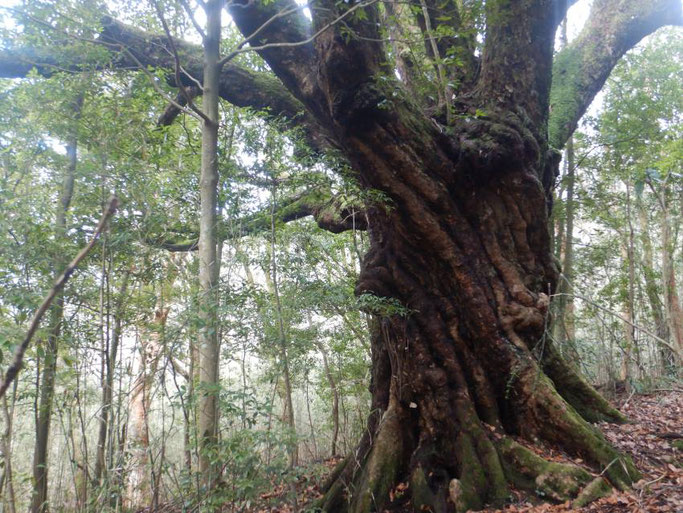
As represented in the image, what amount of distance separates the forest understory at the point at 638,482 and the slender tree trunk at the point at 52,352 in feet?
3.88

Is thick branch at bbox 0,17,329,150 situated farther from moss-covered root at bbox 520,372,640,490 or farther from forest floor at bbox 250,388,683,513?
forest floor at bbox 250,388,683,513

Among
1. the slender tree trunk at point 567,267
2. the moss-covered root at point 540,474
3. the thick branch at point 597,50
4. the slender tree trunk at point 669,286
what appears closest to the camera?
the moss-covered root at point 540,474

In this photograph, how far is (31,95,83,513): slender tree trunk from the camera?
3773 mm

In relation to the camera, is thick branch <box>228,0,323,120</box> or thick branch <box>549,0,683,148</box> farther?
thick branch <box>549,0,683,148</box>

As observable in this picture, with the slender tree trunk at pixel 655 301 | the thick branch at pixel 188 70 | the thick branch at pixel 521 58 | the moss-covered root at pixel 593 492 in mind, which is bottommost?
the moss-covered root at pixel 593 492

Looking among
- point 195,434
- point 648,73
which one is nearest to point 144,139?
point 195,434

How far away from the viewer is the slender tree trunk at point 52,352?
3773 mm

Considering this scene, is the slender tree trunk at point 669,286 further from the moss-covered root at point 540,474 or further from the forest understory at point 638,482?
the moss-covered root at point 540,474

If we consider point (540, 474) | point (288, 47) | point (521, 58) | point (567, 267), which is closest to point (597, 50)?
point (521, 58)

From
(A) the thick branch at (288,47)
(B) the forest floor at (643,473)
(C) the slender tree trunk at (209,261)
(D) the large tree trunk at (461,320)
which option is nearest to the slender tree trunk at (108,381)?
(C) the slender tree trunk at (209,261)

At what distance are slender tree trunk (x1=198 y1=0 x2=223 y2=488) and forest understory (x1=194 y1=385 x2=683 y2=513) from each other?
0.77 meters

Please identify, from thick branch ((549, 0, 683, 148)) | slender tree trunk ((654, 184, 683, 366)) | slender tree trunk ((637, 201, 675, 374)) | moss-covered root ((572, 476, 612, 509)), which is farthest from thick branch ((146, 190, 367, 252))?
slender tree trunk ((637, 201, 675, 374))

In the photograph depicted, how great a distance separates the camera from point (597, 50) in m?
5.91

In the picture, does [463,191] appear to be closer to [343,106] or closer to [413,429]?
[343,106]
